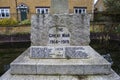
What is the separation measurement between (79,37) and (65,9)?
97 cm

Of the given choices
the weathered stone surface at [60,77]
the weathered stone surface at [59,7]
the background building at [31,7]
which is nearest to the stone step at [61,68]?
the weathered stone surface at [60,77]

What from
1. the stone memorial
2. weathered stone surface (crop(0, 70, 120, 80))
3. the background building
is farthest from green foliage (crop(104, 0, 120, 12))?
weathered stone surface (crop(0, 70, 120, 80))

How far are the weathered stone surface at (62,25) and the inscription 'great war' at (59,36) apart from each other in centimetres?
9

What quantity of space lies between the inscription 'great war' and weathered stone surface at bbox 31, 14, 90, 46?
0.09m

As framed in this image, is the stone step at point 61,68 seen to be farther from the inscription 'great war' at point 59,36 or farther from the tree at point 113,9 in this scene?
the tree at point 113,9

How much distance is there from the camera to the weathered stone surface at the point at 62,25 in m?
→ 6.44

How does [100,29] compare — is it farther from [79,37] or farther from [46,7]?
[79,37]

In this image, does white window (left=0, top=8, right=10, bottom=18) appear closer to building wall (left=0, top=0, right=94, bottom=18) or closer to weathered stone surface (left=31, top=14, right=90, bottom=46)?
building wall (left=0, top=0, right=94, bottom=18)

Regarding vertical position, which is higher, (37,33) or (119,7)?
(119,7)

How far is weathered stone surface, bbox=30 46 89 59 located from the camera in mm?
6449

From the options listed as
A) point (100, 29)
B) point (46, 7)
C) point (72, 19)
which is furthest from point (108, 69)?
point (46, 7)

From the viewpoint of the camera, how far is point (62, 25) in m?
6.48

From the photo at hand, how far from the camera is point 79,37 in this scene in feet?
21.6

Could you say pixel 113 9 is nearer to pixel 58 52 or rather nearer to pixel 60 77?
pixel 58 52
